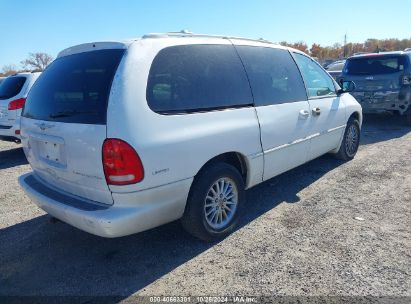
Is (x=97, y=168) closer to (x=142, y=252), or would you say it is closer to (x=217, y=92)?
(x=142, y=252)

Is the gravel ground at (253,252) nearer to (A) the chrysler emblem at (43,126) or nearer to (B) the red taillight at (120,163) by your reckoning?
(B) the red taillight at (120,163)

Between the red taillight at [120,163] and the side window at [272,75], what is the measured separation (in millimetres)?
1626

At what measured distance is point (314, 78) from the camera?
16.0 ft

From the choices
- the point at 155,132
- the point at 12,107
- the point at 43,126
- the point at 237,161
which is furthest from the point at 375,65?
the point at 12,107

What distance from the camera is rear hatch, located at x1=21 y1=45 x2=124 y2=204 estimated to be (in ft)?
8.97

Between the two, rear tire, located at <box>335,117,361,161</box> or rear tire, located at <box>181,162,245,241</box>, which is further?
rear tire, located at <box>335,117,361,161</box>

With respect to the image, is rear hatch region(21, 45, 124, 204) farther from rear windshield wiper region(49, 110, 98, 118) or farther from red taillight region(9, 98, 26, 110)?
red taillight region(9, 98, 26, 110)

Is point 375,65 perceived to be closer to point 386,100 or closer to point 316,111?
point 386,100

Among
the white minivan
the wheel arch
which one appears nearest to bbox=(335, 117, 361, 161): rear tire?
the white minivan

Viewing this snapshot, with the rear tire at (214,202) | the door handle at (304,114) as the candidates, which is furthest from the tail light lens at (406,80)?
the rear tire at (214,202)

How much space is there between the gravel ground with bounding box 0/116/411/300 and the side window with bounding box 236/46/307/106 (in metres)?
1.32

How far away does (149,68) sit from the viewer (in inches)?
112

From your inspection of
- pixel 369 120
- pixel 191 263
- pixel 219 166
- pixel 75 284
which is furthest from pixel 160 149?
pixel 369 120

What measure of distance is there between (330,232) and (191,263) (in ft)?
4.92
